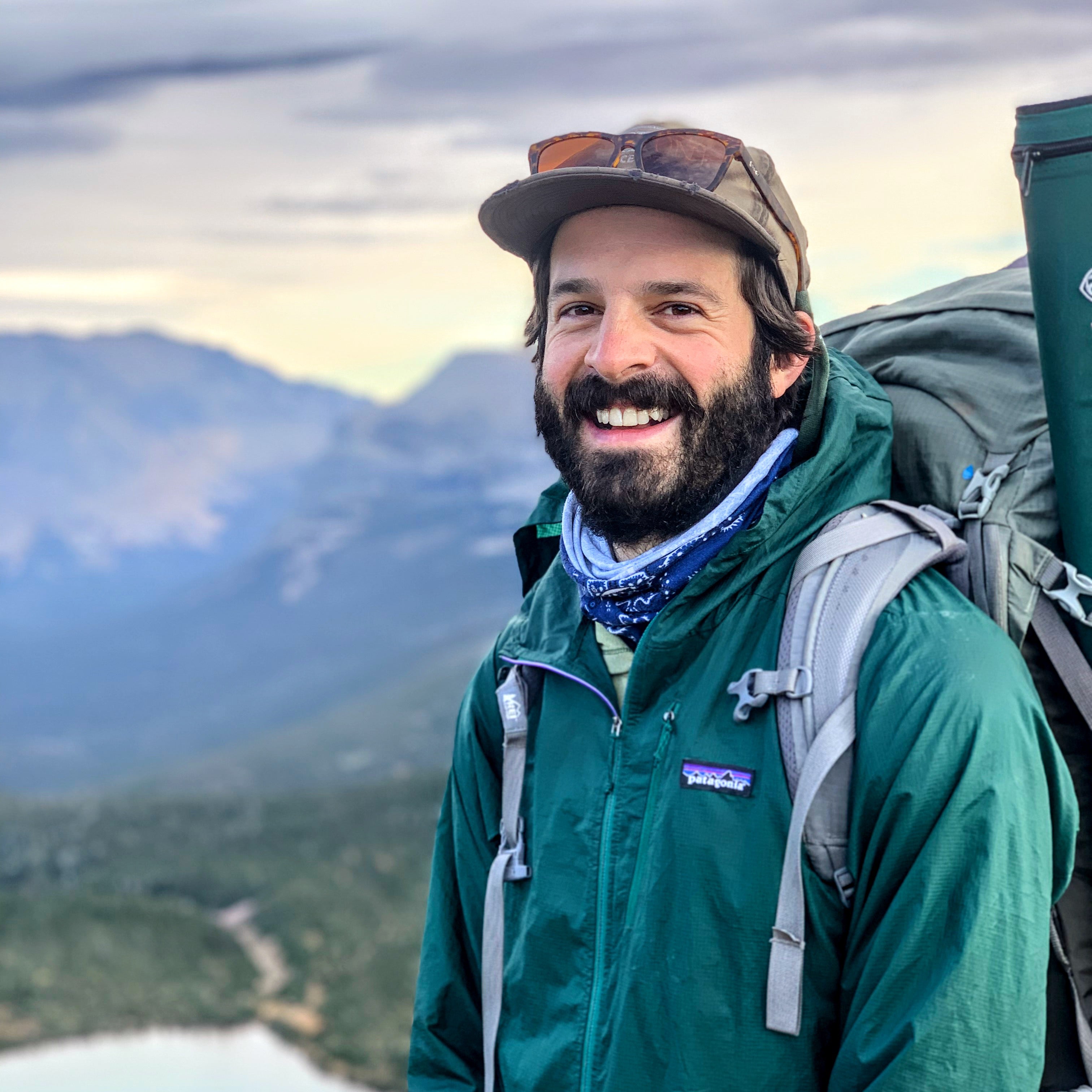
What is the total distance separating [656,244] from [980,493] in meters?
0.88

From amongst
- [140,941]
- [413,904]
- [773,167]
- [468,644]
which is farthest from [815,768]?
[468,644]

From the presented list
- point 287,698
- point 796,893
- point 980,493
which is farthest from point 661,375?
point 287,698

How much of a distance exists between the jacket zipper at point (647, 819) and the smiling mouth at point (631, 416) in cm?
65

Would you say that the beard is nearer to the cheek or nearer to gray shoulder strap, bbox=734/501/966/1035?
the cheek

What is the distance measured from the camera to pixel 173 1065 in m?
16.4

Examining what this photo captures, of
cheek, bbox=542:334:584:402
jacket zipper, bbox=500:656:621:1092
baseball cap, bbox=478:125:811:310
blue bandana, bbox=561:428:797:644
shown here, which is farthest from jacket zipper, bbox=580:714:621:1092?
baseball cap, bbox=478:125:811:310

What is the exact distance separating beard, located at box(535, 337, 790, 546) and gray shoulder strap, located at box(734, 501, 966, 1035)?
1.26 feet

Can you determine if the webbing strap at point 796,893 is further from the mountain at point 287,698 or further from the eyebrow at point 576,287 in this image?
the mountain at point 287,698

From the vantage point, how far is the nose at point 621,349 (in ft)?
9.27

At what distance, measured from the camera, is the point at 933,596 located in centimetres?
245

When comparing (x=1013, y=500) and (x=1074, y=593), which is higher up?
(x=1013, y=500)

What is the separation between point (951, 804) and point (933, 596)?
0.41 metres

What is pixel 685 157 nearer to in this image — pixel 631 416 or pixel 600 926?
pixel 631 416

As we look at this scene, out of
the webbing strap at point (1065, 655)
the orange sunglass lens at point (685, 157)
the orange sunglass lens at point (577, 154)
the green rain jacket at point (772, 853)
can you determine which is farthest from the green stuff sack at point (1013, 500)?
the orange sunglass lens at point (577, 154)
